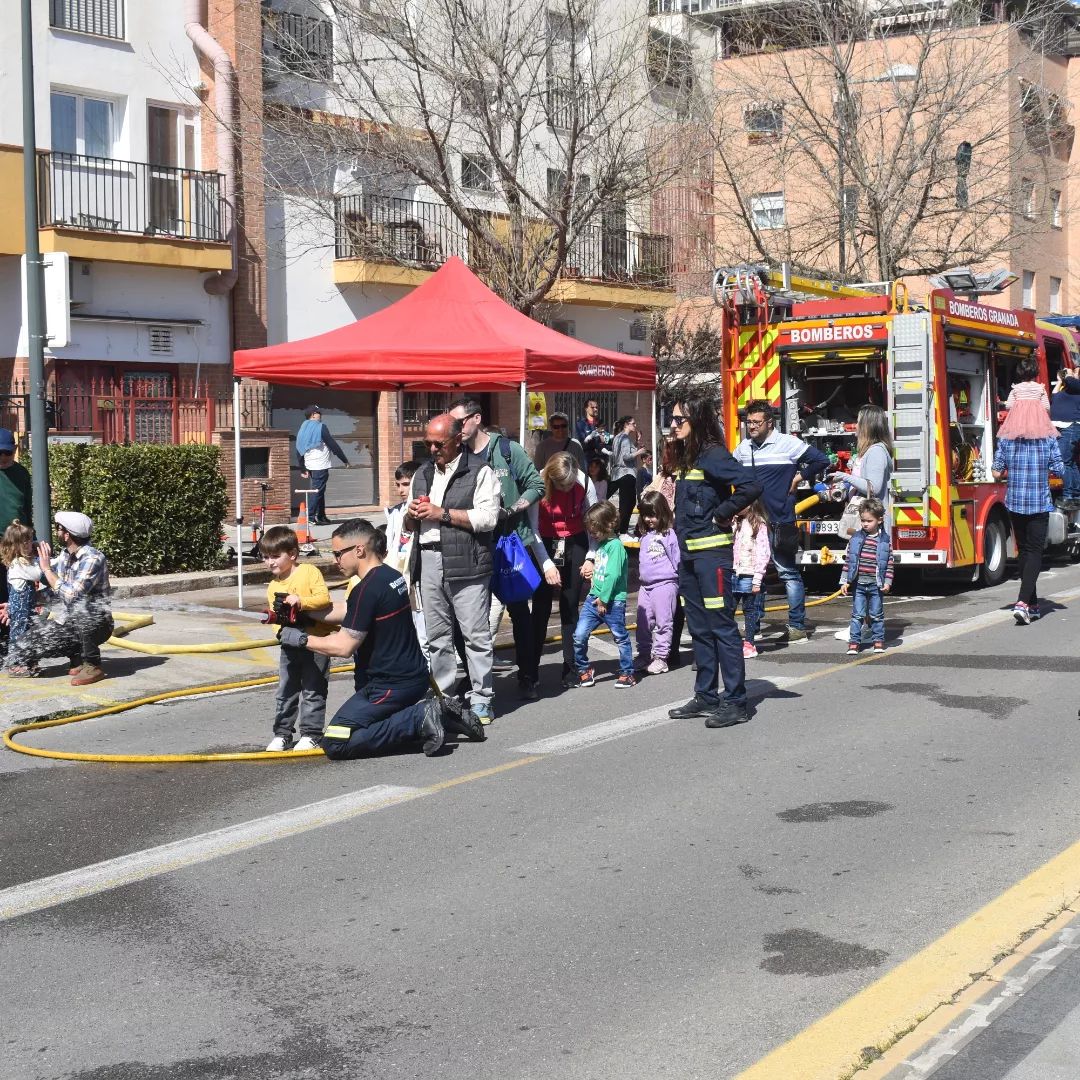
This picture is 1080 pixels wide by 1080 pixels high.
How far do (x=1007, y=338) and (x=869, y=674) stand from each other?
7.28 m

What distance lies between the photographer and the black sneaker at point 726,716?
8719mm

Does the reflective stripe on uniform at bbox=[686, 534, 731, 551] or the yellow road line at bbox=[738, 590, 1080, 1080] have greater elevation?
the reflective stripe on uniform at bbox=[686, 534, 731, 551]

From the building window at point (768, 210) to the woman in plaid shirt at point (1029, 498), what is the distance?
1268 centimetres

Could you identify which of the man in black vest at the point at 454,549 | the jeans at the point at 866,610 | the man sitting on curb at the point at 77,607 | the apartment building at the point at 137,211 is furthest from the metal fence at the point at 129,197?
the man in black vest at the point at 454,549

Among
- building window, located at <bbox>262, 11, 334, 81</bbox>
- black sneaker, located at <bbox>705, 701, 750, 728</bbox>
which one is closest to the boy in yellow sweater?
black sneaker, located at <bbox>705, 701, 750, 728</bbox>

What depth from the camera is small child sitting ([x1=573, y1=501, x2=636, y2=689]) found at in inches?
404

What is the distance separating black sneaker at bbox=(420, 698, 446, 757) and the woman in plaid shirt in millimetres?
6329

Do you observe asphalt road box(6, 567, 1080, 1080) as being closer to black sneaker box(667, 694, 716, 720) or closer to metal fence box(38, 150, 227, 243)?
black sneaker box(667, 694, 716, 720)

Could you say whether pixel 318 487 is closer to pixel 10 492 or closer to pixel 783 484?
pixel 10 492

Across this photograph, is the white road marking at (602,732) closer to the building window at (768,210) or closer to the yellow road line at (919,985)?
the yellow road line at (919,985)

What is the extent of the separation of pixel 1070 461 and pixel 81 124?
49.0ft

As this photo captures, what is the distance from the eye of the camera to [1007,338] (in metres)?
16.5

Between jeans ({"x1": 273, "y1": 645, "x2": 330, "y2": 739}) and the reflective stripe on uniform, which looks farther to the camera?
the reflective stripe on uniform

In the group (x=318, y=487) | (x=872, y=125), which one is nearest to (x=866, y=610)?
(x=318, y=487)
